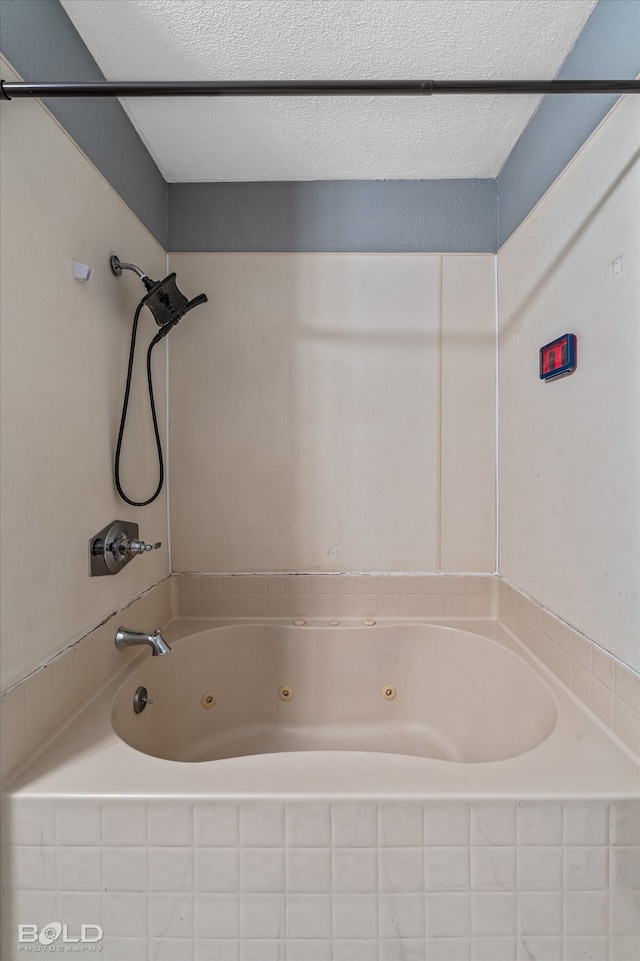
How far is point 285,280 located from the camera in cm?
168

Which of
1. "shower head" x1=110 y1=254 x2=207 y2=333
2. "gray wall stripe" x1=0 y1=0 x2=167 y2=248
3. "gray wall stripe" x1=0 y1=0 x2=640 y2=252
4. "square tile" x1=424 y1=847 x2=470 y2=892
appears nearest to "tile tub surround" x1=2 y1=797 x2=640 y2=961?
"square tile" x1=424 y1=847 x2=470 y2=892

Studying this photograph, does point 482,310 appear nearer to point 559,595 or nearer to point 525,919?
point 559,595

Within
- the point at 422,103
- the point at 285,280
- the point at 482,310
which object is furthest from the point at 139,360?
the point at 482,310

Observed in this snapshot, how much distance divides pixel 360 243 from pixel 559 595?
138 cm

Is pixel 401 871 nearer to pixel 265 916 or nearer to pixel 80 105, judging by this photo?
pixel 265 916

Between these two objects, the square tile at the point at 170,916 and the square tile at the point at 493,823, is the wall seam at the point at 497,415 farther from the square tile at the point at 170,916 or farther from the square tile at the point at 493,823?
the square tile at the point at 170,916

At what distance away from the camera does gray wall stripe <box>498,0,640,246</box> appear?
36.7 inches

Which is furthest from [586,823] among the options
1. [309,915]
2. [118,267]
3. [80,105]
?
[80,105]

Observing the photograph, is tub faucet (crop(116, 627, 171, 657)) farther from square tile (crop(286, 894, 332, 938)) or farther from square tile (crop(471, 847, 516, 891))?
square tile (crop(471, 847, 516, 891))

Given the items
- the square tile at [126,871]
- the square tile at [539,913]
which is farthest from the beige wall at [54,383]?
the square tile at [539,913]

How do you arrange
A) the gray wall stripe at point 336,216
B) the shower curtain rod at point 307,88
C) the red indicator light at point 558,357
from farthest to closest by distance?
the gray wall stripe at point 336,216
the red indicator light at point 558,357
the shower curtain rod at point 307,88

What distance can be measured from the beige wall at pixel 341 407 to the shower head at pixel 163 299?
0.86ft

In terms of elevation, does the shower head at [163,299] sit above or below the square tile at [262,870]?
above

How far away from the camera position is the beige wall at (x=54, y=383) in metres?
0.88
